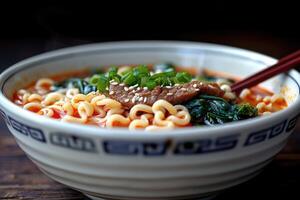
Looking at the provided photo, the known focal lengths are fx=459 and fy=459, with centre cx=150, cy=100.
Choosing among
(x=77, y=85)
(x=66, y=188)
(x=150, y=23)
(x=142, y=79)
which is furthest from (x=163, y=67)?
(x=150, y=23)

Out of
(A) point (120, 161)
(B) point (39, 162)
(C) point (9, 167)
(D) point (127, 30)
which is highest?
(A) point (120, 161)

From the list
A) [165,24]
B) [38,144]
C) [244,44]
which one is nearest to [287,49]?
[244,44]

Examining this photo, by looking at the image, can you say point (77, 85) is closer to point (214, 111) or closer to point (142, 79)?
point (142, 79)

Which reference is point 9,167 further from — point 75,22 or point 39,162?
point 75,22

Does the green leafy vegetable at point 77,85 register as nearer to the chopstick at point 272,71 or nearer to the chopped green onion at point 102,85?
the chopped green onion at point 102,85

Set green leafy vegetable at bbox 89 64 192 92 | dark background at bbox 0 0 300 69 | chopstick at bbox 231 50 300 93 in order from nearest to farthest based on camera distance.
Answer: green leafy vegetable at bbox 89 64 192 92
chopstick at bbox 231 50 300 93
dark background at bbox 0 0 300 69

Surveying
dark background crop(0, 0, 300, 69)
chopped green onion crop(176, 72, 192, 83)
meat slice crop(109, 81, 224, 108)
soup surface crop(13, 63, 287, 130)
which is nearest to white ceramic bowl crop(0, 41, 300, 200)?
soup surface crop(13, 63, 287, 130)

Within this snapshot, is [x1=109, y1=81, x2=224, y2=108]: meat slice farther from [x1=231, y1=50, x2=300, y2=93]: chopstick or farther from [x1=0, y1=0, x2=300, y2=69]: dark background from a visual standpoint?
[x1=0, y1=0, x2=300, y2=69]: dark background
